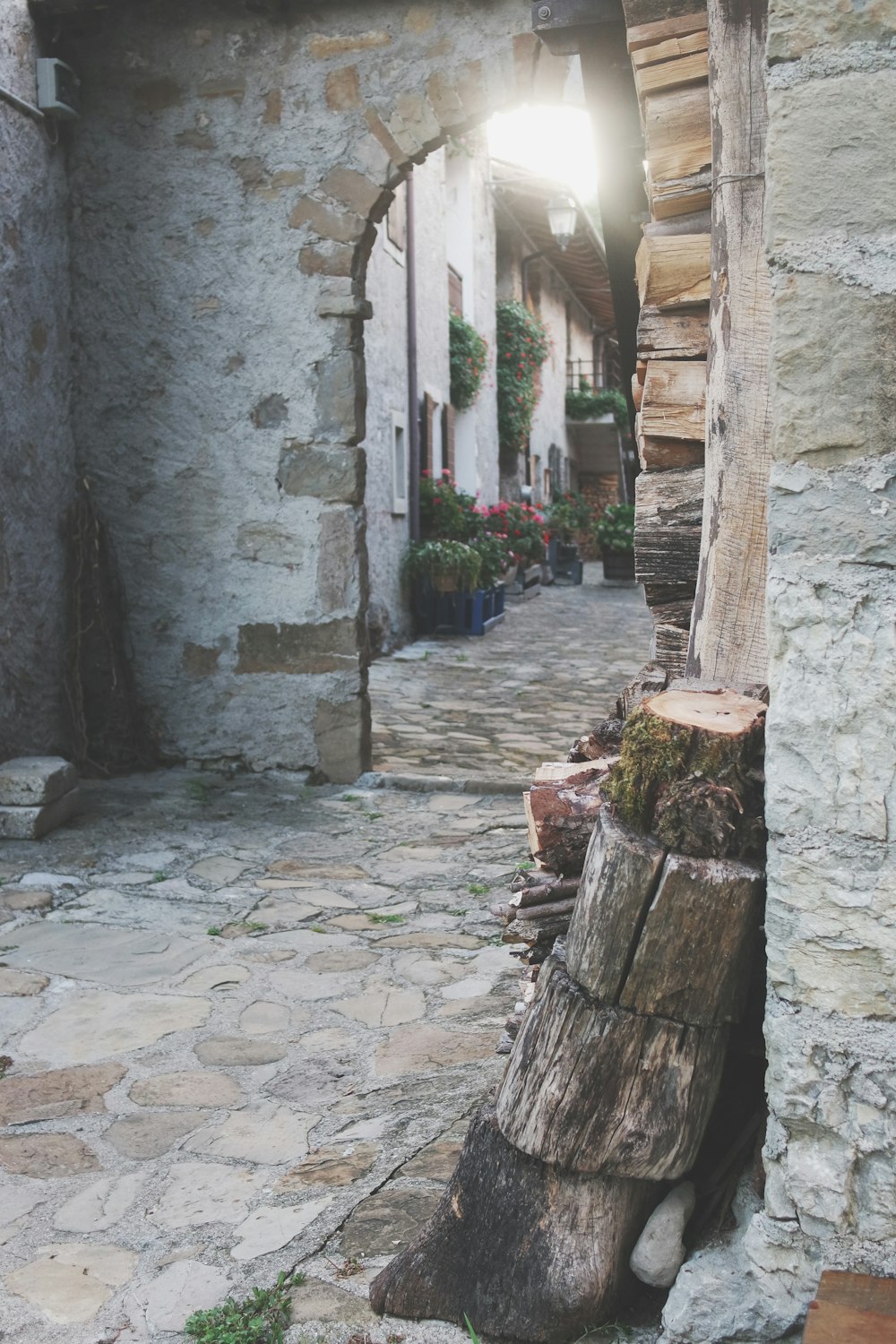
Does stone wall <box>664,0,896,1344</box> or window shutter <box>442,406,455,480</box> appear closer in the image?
stone wall <box>664,0,896,1344</box>

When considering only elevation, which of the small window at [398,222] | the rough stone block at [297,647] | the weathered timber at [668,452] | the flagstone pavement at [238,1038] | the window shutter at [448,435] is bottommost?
the flagstone pavement at [238,1038]

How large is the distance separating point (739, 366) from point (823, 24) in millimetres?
706

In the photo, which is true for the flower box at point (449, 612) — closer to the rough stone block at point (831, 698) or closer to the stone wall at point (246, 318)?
the stone wall at point (246, 318)

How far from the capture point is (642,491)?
2600 millimetres

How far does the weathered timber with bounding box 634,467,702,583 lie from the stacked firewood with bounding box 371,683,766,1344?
2.90ft

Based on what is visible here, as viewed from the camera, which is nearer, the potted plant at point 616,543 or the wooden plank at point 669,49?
the wooden plank at point 669,49

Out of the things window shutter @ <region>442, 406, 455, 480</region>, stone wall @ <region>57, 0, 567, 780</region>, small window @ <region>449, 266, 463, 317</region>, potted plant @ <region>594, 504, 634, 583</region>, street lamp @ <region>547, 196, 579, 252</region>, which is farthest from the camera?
potted plant @ <region>594, 504, 634, 583</region>

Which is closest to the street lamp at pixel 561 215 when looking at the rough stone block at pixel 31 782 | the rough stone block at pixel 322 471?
the rough stone block at pixel 322 471

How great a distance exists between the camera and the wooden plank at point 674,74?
2.47 meters

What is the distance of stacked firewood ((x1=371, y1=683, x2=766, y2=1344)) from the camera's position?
61.2 inches

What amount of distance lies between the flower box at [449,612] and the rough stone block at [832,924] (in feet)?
33.1

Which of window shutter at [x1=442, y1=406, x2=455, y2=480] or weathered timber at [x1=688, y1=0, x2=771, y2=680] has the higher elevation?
window shutter at [x1=442, y1=406, x2=455, y2=480]

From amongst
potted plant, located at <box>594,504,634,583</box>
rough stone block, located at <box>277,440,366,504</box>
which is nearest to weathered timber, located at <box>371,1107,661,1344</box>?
rough stone block, located at <box>277,440,366,504</box>

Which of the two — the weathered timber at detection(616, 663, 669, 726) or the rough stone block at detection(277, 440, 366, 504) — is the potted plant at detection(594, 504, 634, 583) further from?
the weathered timber at detection(616, 663, 669, 726)
